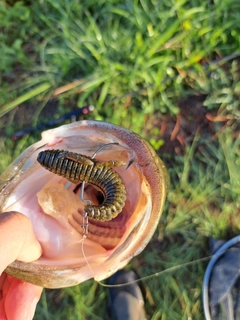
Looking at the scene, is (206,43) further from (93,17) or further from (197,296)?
(197,296)

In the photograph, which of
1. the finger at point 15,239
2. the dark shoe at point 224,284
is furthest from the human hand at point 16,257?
the dark shoe at point 224,284

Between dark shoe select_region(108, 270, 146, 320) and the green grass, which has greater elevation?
the green grass

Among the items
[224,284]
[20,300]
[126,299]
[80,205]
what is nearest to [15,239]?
[80,205]

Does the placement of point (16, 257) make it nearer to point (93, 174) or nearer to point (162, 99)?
point (93, 174)

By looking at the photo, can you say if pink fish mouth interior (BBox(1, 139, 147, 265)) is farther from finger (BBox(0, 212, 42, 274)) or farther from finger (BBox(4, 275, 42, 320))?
finger (BBox(4, 275, 42, 320))

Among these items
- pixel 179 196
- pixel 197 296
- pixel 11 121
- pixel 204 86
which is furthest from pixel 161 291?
pixel 11 121

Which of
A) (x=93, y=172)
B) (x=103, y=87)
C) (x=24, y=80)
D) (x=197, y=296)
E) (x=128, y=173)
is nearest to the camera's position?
(x=93, y=172)

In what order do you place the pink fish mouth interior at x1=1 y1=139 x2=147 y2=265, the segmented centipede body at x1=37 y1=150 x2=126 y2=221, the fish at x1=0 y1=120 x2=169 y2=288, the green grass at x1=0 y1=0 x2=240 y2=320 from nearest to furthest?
the segmented centipede body at x1=37 y1=150 x2=126 y2=221 → the fish at x1=0 y1=120 x2=169 y2=288 → the pink fish mouth interior at x1=1 y1=139 x2=147 y2=265 → the green grass at x1=0 y1=0 x2=240 y2=320

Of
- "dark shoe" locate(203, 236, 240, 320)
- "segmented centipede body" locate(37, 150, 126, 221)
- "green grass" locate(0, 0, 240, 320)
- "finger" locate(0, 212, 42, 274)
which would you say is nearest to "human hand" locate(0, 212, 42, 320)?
"finger" locate(0, 212, 42, 274)
